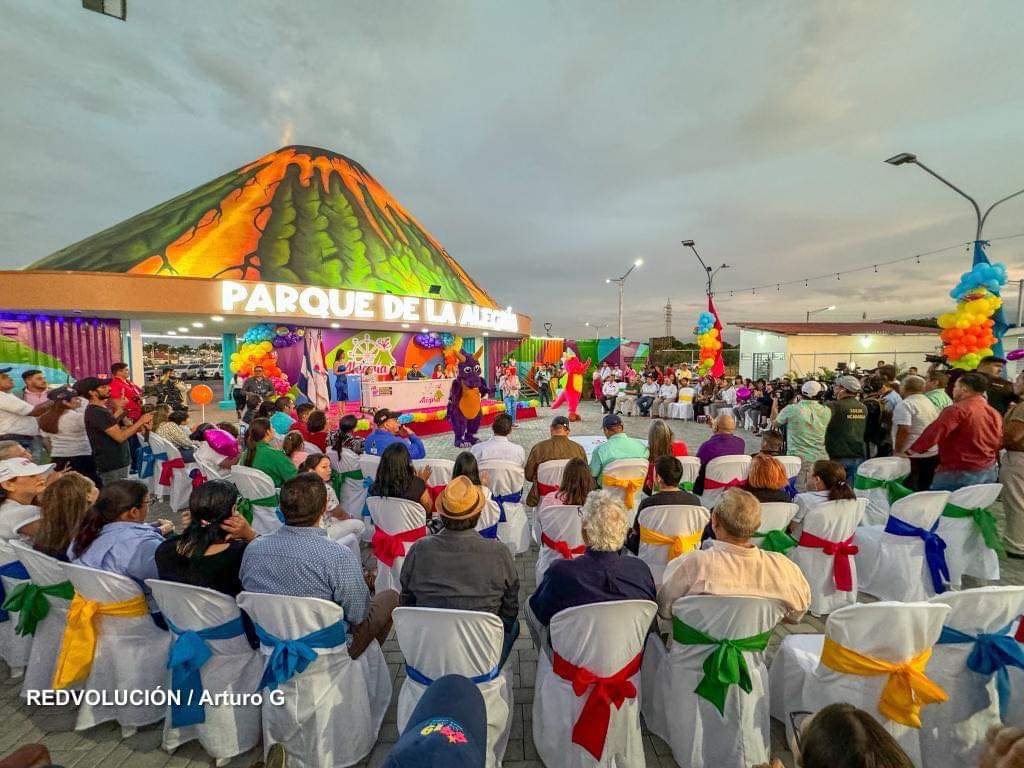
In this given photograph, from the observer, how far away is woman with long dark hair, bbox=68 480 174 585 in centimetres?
261

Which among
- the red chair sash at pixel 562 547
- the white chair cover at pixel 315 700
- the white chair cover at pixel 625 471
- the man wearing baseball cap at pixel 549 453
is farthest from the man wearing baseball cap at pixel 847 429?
the white chair cover at pixel 315 700

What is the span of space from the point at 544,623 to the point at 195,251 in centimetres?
1912

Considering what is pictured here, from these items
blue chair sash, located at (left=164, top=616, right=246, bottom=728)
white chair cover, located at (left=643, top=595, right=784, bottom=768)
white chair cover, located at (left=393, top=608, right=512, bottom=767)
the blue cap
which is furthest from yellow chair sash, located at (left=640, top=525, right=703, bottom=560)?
blue chair sash, located at (left=164, top=616, right=246, bottom=728)

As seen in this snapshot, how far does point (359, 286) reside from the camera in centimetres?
1881

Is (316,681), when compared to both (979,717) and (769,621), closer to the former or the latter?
(769,621)

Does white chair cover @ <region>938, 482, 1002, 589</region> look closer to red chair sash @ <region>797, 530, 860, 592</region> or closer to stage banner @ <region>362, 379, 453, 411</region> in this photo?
red chair sash @ <region>797, 530, 860, 592</region>

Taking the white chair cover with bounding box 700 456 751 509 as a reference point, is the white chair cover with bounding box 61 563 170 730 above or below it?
below

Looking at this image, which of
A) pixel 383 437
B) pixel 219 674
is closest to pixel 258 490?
pixel 383 437

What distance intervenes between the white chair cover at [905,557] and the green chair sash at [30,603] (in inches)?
237

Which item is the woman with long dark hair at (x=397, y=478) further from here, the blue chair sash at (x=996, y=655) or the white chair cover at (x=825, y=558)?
the blue chair sash at (x=996, y=655)

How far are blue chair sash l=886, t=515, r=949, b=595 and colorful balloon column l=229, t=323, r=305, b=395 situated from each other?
44.8 ft

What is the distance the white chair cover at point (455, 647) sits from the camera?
2.10 meters

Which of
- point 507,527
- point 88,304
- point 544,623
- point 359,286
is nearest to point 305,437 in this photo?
point 507,527

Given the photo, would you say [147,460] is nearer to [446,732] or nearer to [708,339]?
[446,732]
